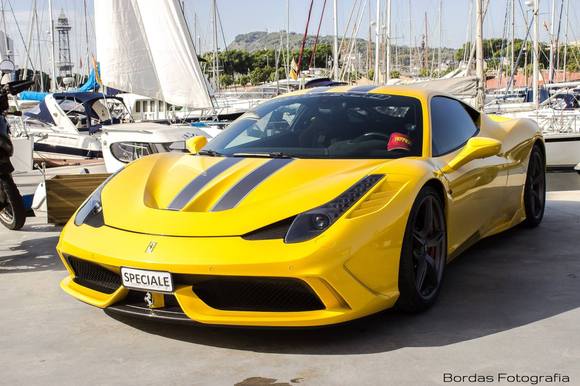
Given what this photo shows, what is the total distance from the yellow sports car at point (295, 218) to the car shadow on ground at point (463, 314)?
6.2 inches

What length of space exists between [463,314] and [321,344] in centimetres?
86

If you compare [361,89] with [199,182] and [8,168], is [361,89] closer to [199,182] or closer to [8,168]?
[199,182]

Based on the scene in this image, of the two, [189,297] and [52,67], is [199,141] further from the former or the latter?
[52,67]

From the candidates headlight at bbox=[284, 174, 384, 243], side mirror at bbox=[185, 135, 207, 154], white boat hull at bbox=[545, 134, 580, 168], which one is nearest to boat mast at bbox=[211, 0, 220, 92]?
white boat hull at bbox=[545, 134, 580, 168]

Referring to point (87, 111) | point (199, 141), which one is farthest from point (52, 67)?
point (199, 141)

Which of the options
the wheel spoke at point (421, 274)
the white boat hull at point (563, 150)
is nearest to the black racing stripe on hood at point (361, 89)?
the wheel spoke at point (421, 274)

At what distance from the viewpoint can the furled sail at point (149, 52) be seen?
38.1 ft

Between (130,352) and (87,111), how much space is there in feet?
47.4

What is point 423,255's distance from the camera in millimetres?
3797

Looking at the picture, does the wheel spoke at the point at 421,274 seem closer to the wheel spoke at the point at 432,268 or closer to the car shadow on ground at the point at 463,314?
the wheel spoke at the point at 432,268

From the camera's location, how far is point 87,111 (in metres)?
17.0

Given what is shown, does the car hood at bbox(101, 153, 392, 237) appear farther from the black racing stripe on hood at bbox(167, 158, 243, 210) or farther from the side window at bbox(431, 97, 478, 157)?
the side window at bbox(431, 97, 478, 157)

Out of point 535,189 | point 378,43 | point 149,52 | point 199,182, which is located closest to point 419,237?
point 199,182

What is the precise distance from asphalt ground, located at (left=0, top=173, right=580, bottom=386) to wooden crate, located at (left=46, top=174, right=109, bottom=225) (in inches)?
53.6
